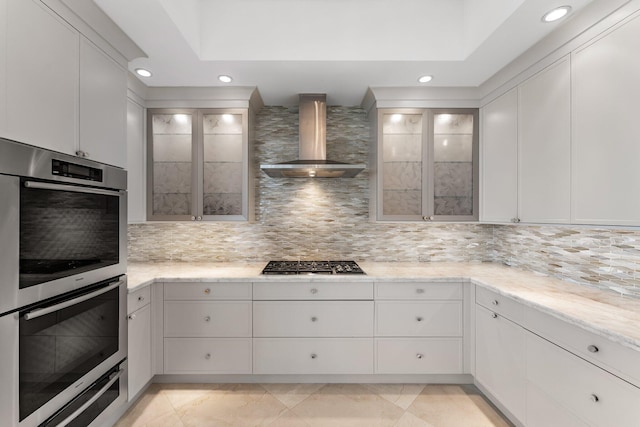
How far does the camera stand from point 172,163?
2.62 meters

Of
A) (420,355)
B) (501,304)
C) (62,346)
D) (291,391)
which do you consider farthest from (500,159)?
(62,346)

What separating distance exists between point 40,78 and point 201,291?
1.63 meters

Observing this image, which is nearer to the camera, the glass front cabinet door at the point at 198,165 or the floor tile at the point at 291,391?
the floor tile at the point at 291,391

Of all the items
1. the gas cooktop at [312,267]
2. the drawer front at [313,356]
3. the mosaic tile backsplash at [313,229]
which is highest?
the mosaic tile backsplash at [313,229]

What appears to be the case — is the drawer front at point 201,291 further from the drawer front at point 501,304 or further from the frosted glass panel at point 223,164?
the drawer front at point 501,304

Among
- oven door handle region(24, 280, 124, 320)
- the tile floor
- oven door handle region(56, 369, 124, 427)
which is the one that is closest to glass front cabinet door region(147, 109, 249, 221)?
oven door handle region(24, 280, 124, 320)

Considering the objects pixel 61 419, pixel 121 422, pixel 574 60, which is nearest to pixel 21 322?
pixel 61 419

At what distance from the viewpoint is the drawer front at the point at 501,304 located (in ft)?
6.06

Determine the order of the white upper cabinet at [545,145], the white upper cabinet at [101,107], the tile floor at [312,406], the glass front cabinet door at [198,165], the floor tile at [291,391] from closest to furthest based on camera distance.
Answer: the white upper cabinet at [101,107] < the white upper cabinet at [545,145] < the tile floor at [312,406] < the floor tile at [291,391] < the glass front cabinet door at [198,165]

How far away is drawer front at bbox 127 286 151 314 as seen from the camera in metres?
2.02

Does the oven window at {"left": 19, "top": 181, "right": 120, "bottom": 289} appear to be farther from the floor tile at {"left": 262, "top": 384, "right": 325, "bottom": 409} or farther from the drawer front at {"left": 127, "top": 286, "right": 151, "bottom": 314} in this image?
the floor tile at {"left": 262, "top": 384, "right": 325, "bottom": 409}

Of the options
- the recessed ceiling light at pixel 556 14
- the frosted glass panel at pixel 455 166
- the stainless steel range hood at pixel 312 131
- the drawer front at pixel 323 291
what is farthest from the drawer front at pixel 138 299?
the recessed ceiling light at pixel 556 14

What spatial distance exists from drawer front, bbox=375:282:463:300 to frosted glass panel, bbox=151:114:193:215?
5.95ft

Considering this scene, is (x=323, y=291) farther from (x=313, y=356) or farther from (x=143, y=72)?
(x=143, y=72)
